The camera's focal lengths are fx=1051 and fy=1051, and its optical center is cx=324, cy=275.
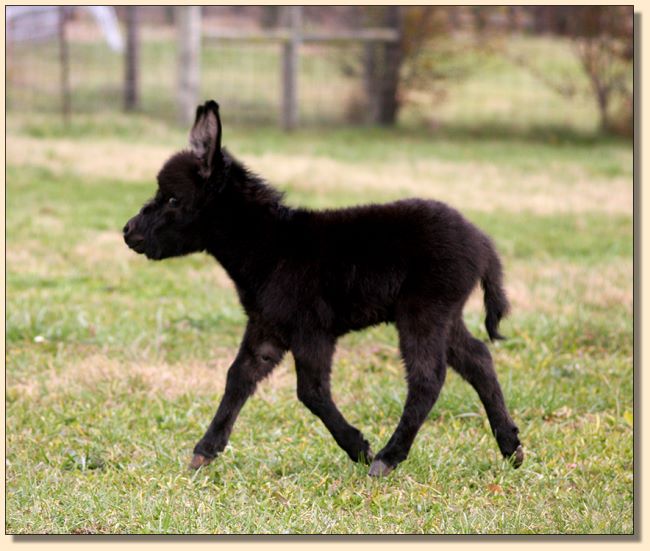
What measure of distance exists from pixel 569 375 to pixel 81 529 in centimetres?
334

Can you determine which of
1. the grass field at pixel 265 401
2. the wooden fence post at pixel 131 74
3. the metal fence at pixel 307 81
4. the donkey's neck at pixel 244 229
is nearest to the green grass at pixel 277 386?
the grass field at pixel 265 401

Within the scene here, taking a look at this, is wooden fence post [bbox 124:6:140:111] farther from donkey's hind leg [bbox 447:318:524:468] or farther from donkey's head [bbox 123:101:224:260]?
donkey's hind leg [bbox 447:318:524:468]

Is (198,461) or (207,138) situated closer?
(207,138)

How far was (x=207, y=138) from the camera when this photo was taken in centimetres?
478

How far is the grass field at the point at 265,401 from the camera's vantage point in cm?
446

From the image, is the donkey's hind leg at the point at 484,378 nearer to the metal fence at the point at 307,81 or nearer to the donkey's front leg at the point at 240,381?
the donkey's front leg at the point at 240,381

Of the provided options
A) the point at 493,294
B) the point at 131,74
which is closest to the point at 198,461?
the point at 493,294

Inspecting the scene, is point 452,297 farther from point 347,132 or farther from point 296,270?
point 347,132

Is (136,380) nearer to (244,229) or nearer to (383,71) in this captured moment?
(244,229)

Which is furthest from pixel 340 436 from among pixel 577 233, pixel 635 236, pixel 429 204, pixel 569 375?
pixel 577 233

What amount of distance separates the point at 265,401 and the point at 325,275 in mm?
1394

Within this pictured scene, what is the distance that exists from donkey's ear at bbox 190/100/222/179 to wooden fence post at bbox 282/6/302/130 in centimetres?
1346

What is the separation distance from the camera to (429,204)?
4.86m

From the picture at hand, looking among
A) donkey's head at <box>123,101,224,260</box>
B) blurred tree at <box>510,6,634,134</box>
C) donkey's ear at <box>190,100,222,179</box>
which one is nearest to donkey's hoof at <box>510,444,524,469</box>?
donkey's head at <box>123,101,224,260</box>
